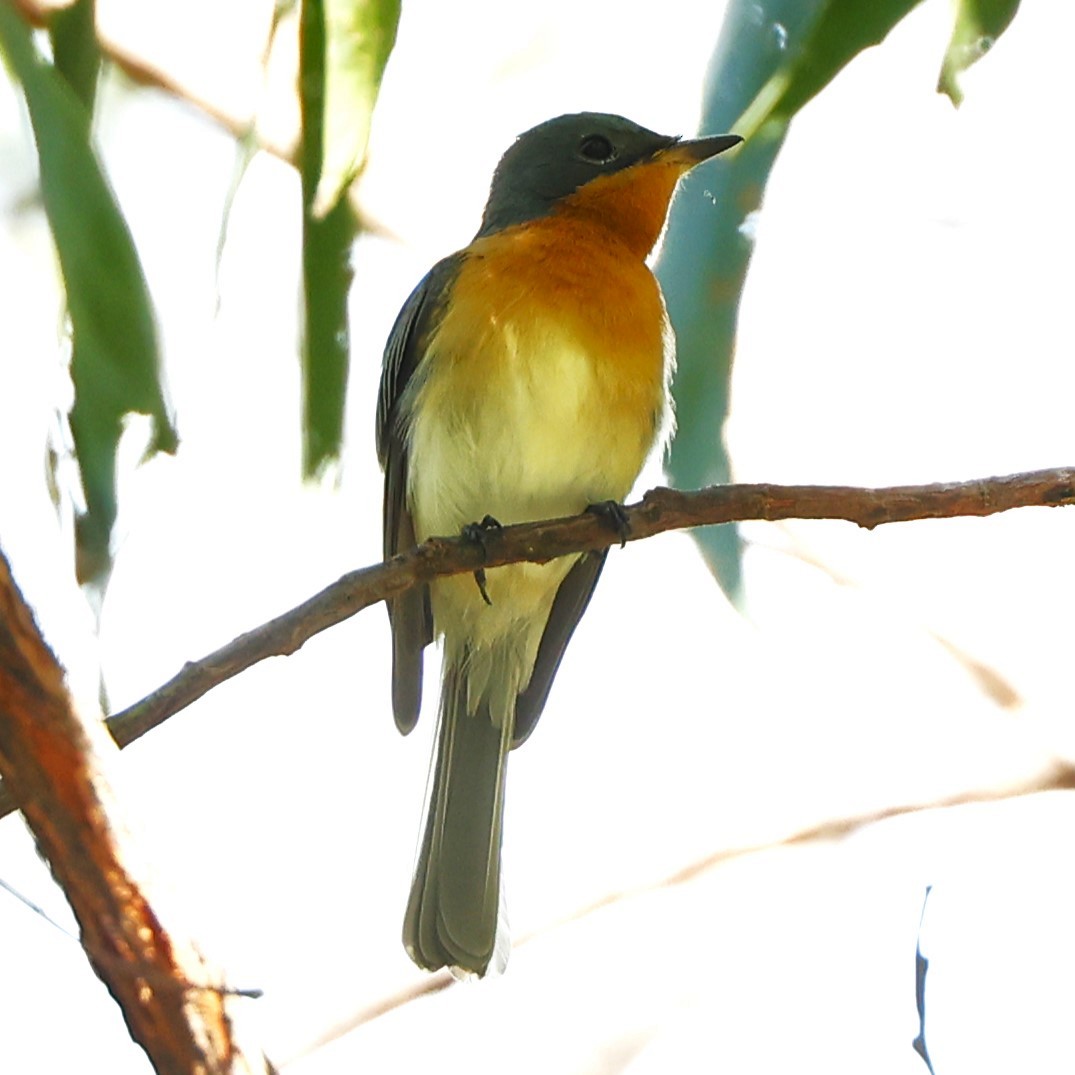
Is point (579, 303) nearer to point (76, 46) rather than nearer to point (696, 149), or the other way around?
point (696, 149)

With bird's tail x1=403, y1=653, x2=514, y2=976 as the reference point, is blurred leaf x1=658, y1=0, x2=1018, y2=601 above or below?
above

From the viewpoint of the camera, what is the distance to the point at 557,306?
302cm

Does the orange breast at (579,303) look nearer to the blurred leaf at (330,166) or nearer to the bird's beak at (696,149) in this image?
the bird's beak at (696,149)

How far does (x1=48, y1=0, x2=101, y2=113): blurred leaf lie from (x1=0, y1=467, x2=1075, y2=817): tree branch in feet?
3.30

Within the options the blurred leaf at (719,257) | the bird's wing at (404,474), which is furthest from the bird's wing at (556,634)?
the blurred leaf at (719,257)

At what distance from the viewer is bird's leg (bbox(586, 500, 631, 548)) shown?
2.51 m

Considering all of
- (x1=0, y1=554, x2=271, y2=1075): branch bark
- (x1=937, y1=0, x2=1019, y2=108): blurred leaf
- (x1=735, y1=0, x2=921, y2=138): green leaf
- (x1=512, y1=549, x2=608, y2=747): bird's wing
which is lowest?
(x1=0, y1=554, x2=271, y2=1075): branch bark

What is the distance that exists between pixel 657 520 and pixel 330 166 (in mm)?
736

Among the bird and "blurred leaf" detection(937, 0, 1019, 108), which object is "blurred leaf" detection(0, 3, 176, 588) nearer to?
the bird

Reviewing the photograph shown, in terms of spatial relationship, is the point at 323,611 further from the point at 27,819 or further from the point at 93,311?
the point at 27,819

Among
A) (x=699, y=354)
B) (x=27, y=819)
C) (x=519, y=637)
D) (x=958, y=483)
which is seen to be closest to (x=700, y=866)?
(x=519, y=637)

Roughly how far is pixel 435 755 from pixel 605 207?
1.20 metres

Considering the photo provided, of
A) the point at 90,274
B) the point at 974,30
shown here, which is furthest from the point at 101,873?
the point at 974,30

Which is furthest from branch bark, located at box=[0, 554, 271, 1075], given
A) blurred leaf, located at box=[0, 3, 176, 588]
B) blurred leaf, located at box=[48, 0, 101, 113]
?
blurred leaf, located at box=[48, 0, 101, 113]
